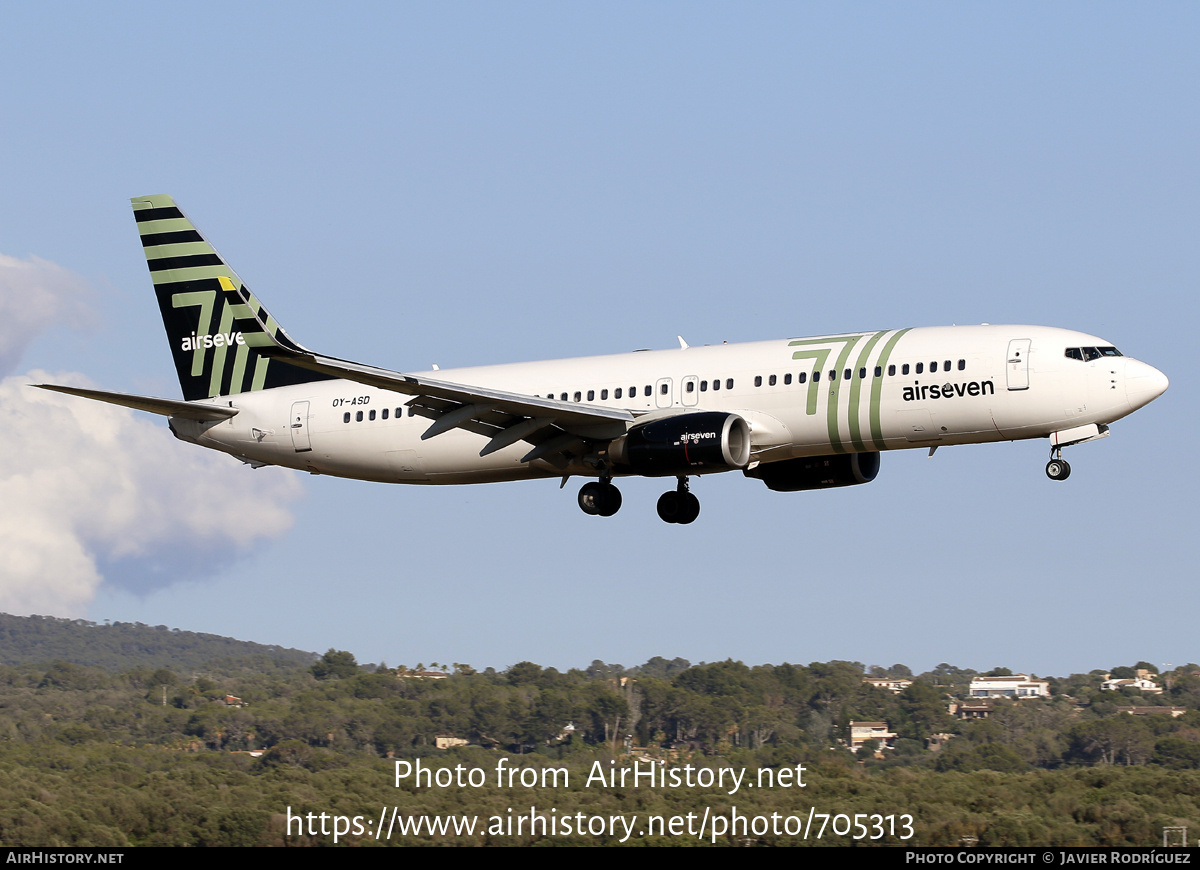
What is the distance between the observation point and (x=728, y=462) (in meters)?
40.8

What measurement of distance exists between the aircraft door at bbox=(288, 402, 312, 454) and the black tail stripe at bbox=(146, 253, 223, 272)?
7.37 meters

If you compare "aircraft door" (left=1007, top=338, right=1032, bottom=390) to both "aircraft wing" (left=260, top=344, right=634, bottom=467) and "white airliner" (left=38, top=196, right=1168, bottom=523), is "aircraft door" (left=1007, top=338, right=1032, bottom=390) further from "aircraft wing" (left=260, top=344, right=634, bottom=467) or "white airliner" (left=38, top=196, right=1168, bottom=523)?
"aircraft wing" (left=260, top=344, right=634, bottom=467)

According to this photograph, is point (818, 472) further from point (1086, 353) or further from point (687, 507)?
point (1086, 353)

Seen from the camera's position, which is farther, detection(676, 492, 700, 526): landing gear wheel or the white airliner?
detection(676, 492, 700, 526): landing gear wheel

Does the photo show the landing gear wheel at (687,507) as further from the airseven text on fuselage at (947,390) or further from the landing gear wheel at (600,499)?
the airseven text on fuselage at (947,390)

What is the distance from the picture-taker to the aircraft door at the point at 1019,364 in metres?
40.3

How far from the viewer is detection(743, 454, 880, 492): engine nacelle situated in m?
46.9

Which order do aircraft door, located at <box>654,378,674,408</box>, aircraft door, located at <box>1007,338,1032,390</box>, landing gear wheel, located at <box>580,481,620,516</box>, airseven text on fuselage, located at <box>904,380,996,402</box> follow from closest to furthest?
aircraft door, located at <box>1007,338,1032,390</box> < airseven text on fuselage, located at <box>904,380,996,402</box> < aircraft door, located at <box>654,378,674,408</box> < landing gear wheel, located at <box>580,481,620,516</box>

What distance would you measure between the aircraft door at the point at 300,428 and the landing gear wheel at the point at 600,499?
920 cm

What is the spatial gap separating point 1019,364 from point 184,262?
28079 millimetres

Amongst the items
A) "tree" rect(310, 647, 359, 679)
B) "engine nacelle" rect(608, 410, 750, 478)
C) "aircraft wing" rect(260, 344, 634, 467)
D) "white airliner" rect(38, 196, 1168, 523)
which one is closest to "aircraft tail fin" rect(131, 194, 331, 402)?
"white airliner" rect(38, 196, 1168, 523)

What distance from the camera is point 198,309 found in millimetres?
52781
